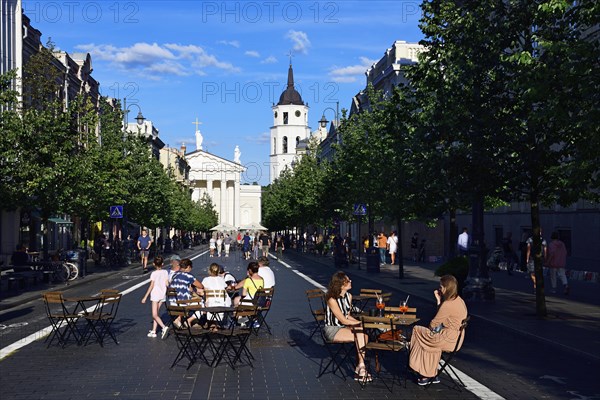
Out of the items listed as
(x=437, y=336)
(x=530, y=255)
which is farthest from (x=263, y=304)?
(x=530, y=255)

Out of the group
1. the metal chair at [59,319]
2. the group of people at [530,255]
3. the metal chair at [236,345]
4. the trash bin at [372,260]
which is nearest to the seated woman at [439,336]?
the metal chair at [236,345]

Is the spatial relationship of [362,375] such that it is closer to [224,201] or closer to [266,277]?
[266,277]

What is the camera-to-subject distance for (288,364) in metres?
11.9

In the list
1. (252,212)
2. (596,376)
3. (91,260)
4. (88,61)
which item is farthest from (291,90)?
(596,376)

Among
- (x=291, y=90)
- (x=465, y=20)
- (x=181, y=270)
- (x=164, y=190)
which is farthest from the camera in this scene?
(x=291, y=90)

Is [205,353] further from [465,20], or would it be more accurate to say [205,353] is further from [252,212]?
[252,212]

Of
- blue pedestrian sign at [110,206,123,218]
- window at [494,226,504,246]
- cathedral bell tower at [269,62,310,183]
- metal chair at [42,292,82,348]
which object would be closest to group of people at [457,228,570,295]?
window at [494,226,504,246]

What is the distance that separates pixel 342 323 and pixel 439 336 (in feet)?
4.93

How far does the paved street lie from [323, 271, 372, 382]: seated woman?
31cm

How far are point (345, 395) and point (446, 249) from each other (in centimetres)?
4114

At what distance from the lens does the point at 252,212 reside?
197m

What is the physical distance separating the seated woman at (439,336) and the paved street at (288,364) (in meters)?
0.31

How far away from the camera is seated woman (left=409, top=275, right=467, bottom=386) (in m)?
9.98

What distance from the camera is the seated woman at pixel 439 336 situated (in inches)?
393
